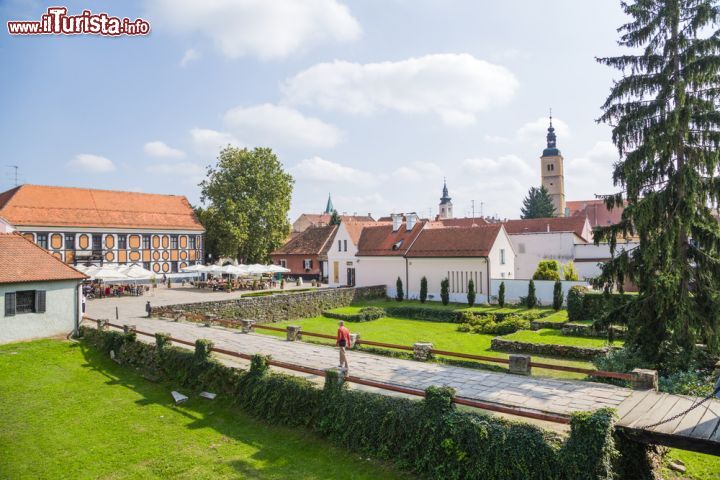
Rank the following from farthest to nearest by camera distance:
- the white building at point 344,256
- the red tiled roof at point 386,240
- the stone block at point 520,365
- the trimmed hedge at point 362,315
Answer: the white building at point 344,256
the red tiled roof at point 386,240
the trimmed hedge at point 362,315
the stone block at point 520,365

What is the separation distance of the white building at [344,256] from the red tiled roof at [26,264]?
22.8 m

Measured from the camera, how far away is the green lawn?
10.4m

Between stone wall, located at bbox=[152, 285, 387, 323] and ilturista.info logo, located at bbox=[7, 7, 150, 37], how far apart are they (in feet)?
43.6

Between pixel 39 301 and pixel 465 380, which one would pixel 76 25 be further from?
pixel 465 380

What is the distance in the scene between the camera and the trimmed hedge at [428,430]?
26.4ft

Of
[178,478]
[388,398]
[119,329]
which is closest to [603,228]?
[388,398]

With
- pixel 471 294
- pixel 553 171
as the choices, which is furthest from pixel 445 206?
pixel 471 294

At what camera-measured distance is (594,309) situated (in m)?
24.9

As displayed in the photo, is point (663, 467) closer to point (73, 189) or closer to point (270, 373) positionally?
point (270, 373)

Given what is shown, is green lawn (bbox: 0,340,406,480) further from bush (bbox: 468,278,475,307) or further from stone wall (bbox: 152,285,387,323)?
bush (bbox: 468,278,475,307)

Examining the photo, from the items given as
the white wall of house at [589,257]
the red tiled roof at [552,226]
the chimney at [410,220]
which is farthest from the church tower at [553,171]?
the chimney at [410,220]

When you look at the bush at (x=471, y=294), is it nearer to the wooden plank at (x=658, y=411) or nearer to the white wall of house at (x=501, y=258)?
the white wall of house at (x=501, y=258)

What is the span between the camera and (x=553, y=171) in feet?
267

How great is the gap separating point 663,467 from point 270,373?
9459 millimetres
